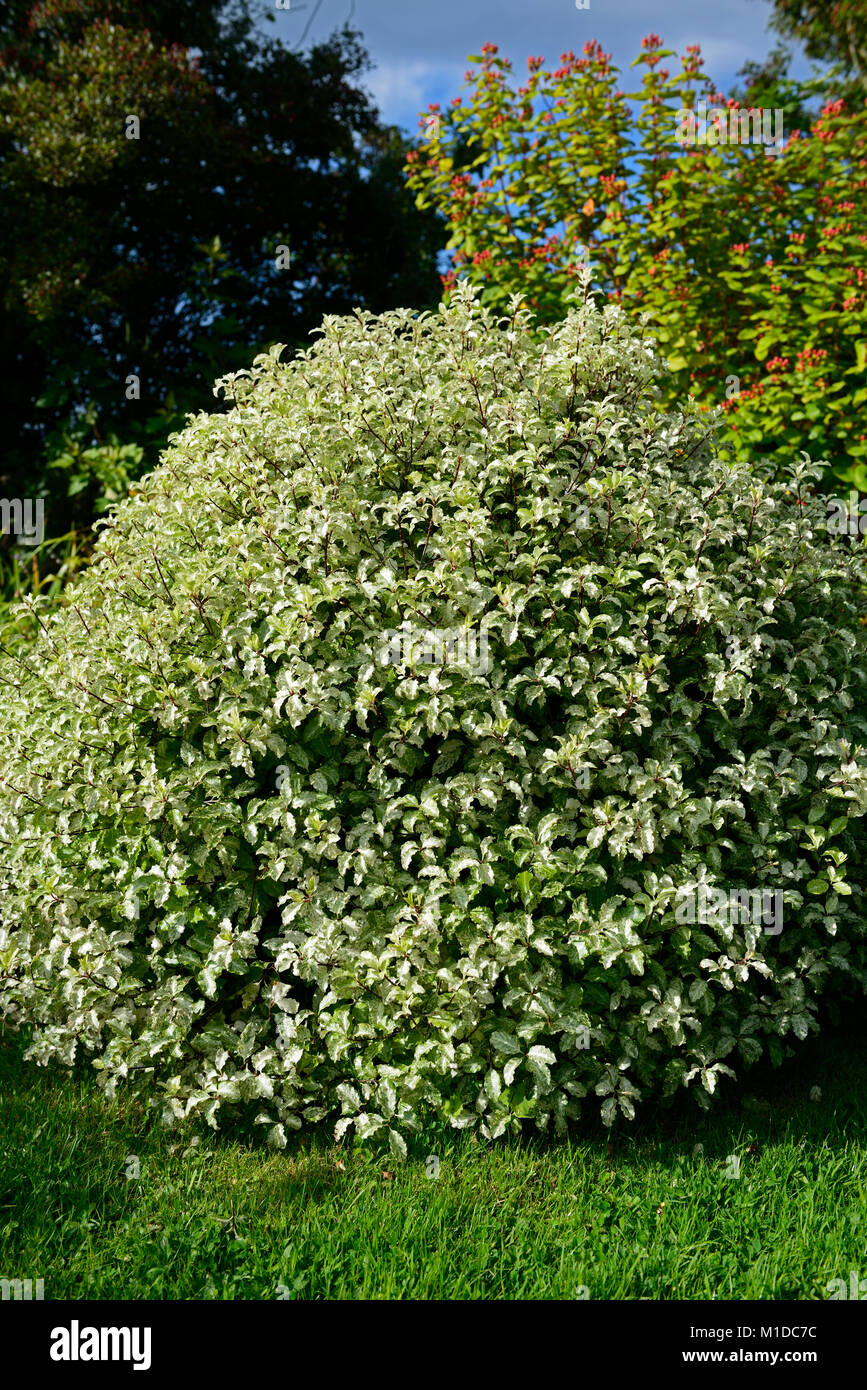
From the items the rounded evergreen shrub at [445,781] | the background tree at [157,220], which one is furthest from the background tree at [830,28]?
the rounded evergreen shrub at [445,781]

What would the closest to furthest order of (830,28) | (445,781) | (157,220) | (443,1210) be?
(443,1210) < (445,781) < (157,220) < (830,28)

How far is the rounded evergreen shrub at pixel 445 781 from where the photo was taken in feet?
11.4

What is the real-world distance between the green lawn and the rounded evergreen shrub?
5.9 inches

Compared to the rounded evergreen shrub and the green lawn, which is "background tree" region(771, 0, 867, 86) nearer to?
the rounded evergreen shrub

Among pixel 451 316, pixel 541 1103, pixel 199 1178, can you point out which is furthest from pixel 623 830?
pixel 451 316

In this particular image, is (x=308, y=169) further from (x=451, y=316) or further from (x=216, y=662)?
(x=216, y=662)

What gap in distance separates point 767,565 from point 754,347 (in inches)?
110

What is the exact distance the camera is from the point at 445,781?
3.74 metres

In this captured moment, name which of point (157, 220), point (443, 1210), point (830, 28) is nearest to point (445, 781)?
point (443, 1210)

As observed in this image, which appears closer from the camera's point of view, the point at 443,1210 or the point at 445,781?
the point at 443,1210

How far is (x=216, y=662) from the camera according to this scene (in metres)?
3.80

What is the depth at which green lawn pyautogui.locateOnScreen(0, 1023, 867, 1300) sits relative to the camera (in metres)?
2.90

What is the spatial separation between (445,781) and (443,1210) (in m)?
1.31

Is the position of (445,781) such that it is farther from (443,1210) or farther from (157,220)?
(157,220)
